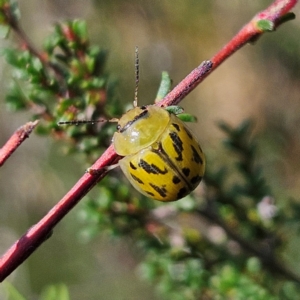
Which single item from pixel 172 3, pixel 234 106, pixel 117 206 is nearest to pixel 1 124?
pixel 172 3

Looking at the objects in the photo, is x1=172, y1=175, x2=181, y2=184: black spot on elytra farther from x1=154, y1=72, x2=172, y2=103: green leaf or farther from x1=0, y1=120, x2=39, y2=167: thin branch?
x1=0, y1=120, x2=39, y2=167: thin branch

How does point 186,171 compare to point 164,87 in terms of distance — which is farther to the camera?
point 186,171

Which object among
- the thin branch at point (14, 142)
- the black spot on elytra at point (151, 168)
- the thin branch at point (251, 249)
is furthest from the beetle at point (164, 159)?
the thin branch at point (251, 249)

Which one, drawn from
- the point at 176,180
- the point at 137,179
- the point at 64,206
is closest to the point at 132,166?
the point at 137,179

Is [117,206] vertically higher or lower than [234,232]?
higher

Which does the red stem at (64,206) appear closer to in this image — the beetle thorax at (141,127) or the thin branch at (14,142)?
the thin branch at (14,142)

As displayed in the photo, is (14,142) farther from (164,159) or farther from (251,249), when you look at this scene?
(251,249)

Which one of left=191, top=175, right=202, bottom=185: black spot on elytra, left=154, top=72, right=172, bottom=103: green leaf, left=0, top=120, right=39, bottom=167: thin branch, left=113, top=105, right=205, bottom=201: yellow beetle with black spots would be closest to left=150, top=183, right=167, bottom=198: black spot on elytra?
left=113, top=105, right=205, bottom=201: yellow beetle with black spots

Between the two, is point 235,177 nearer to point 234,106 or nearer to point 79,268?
point 234,106
